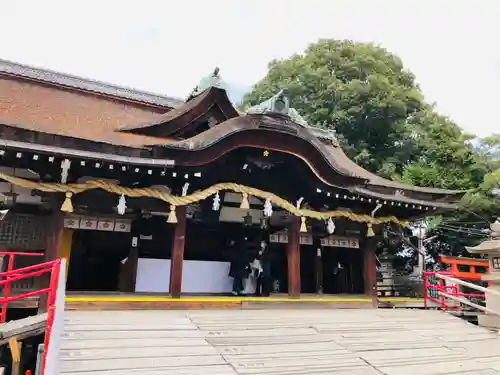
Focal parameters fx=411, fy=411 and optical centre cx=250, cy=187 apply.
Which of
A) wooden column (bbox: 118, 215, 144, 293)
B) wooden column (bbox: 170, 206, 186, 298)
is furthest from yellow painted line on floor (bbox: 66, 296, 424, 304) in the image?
wooden column (bbox: 118, 215, 144, 293)

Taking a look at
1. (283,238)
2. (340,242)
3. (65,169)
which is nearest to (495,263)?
(340,242)

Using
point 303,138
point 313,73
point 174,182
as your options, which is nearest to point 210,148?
point 174,182

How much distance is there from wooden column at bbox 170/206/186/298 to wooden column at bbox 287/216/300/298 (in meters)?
2.64

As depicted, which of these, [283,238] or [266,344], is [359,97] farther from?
[266,344]

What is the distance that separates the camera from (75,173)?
325 inches

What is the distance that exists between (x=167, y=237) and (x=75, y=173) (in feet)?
10.8

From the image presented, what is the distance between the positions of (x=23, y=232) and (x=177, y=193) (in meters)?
3.22

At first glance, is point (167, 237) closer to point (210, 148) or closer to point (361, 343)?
point (210, 148)

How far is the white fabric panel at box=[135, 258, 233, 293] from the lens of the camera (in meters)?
10.4

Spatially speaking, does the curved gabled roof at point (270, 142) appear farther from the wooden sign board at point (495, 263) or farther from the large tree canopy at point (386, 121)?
the large tree canopy at point (386, 121)

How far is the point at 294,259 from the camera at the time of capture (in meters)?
9.80

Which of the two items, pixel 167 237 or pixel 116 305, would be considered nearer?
pixel 116 305

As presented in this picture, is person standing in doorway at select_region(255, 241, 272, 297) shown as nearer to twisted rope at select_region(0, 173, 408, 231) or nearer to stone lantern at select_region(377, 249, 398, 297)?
twisted rope at select_region(0, 173, 408, 231)

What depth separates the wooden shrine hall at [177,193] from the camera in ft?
26.7
